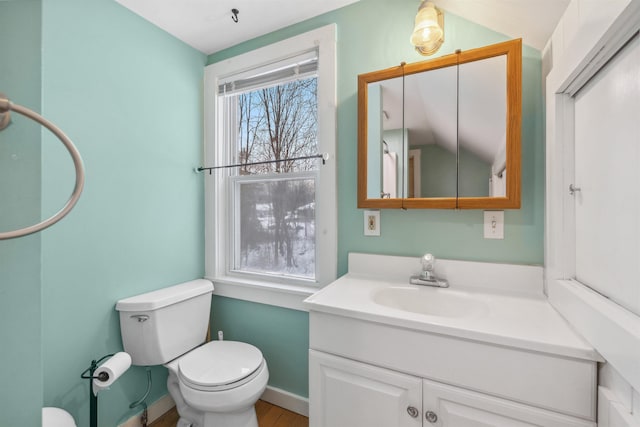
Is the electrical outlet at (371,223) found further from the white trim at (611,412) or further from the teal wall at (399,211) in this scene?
the white trim at (611,412)

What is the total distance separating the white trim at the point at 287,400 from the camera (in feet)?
5.33

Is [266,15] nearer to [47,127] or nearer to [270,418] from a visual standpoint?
[47,127]

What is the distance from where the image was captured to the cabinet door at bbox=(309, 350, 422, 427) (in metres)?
0.95

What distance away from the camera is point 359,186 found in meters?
1.45

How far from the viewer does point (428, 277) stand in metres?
1.29

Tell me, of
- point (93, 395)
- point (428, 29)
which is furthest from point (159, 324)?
point (428, 29)

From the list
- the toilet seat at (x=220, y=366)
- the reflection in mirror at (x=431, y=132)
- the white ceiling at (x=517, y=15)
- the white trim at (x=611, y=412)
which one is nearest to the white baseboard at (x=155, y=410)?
the toilet seat at (x=220, y=366)

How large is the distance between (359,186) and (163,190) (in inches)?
45.1

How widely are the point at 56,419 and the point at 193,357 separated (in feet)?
1.68

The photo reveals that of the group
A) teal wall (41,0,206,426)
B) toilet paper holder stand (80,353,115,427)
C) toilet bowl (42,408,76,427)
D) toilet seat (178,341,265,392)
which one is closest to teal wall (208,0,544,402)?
toilet seat (178,341,265,392)

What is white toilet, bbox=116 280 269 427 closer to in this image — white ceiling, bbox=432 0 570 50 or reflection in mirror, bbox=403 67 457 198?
reflection in mirror, bbox=403 67 457 198

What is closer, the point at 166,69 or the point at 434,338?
the point at 434,338

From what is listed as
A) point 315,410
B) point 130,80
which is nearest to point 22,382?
point 315,410

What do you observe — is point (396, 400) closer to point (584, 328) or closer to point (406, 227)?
point (584, 328)
